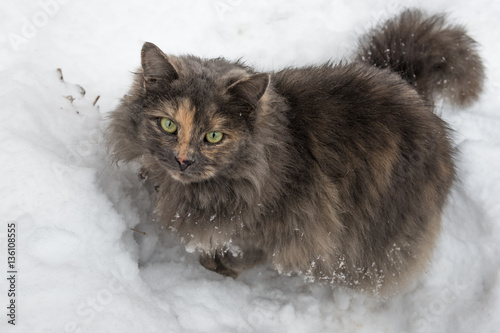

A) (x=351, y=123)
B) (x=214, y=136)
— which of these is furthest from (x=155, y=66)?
(x=351, y=123)

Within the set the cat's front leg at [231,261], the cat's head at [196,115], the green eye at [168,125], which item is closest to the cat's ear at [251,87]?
the cat's head at [196,115]

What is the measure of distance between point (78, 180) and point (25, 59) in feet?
3.16

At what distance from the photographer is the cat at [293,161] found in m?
1.83

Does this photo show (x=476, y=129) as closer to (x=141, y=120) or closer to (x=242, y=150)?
(x=242, y=150)

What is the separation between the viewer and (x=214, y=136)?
183 cm

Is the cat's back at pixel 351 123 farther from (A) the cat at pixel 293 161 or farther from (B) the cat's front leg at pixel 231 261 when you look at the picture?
(B) the cat's front leg at pixel 231 261

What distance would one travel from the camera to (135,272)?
231 cm

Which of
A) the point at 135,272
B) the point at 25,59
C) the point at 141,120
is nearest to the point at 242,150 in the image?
the point at 141,120

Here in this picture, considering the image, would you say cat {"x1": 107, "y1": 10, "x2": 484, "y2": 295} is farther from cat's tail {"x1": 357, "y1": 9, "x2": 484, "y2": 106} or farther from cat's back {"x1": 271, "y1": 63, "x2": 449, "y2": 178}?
cat's tail {"x1": 357, "y1": 9, "x2": 484, "y2": 106}

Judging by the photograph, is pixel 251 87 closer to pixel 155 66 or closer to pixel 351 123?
pixel 155 66

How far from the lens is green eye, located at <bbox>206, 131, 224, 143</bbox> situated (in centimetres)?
182

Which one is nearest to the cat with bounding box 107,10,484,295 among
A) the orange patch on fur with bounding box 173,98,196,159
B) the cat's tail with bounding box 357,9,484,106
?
the orange patch on fur with bounding box 173,98,196,159

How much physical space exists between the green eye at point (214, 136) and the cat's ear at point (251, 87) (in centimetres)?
18

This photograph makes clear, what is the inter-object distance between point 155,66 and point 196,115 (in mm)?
286
